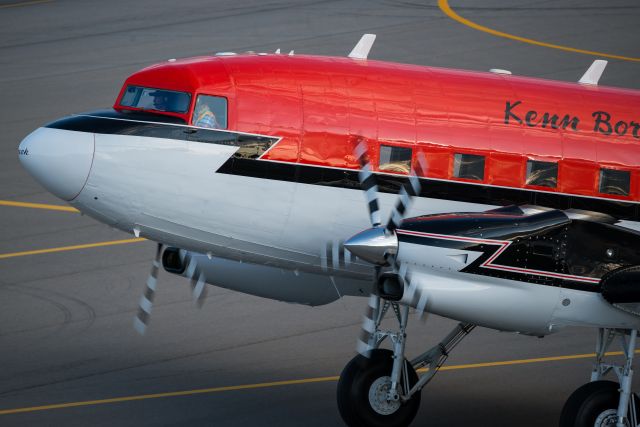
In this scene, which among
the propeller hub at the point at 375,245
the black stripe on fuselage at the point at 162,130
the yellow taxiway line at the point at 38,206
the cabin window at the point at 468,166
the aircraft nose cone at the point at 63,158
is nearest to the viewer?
the propeller hub at the point at 375,245

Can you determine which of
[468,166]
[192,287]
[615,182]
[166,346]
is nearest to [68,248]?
[166,346]

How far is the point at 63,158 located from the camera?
19.8 metres

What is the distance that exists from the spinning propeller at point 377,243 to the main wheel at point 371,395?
599 millimetres

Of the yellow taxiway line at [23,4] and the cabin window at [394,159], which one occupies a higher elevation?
the cabin window at [394,159]

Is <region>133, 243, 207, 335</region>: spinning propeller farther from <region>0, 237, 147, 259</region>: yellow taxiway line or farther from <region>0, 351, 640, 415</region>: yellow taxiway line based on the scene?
<region>0, 237, 147, 259</region>: yellow taxiway line

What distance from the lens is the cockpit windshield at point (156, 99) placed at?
2048 cm

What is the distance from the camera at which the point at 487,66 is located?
1812 inches

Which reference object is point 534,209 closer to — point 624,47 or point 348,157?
point 348,157

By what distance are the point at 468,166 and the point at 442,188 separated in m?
0.58

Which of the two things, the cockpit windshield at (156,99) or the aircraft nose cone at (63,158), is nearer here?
the aircraft nose cone at (63,158)

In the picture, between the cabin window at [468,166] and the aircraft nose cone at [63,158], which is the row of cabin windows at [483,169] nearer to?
the cabin window at [468,166]

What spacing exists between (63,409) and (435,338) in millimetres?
7760

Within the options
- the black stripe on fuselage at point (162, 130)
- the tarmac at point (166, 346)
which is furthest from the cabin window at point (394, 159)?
the tarmac at point (166, 346)

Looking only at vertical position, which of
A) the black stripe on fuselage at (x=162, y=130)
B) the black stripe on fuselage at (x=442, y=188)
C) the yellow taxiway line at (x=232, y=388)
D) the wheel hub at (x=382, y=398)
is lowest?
the yellow taxiway line at (x=232, y=388)
